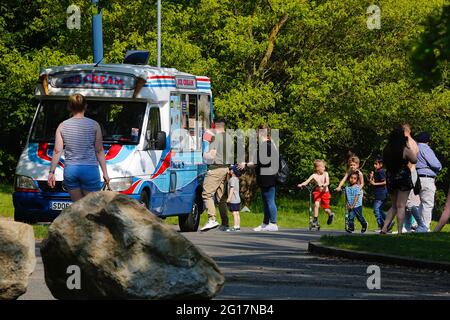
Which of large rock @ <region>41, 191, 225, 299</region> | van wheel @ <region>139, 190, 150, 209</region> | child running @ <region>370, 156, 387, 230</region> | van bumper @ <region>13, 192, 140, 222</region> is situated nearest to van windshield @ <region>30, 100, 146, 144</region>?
van wheel @ <region>139, 190, 150, 209</region>

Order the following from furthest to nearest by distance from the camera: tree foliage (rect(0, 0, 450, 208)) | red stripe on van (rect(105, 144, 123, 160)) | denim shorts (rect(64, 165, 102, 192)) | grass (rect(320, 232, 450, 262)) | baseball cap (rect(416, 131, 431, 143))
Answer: tree foliage (rect(0, 0, 450, 208))
baseball cap (rect(416, 131, 431, 143))
red stripe on van (rect(105, 144, 123, 160))
grass (rect(320, 232, 450, 262))
denim shorts (rect(64, 165, 102, 192))

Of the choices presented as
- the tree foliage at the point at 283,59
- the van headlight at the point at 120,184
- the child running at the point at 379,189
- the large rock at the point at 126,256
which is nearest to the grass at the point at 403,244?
the van headlight at the point at 120,184

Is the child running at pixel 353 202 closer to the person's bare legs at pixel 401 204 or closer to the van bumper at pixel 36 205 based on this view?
the person's bare legs at pixel 401 204

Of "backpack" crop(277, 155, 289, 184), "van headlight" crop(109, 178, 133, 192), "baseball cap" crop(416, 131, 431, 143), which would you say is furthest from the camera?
"backpack" crop(277, 155, 289, 184)

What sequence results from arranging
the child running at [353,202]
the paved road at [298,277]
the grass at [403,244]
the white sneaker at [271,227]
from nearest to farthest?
the paved road at [298,277] → the grass at [403,244] → the white sneaker at [271,227] → the child running at [353,202]

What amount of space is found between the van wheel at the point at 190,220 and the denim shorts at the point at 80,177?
870cm

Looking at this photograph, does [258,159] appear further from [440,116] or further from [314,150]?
[440,116]

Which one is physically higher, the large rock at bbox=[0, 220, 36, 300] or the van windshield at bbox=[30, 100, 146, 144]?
the van windshield at bbox=[30, 100, 146, 144]

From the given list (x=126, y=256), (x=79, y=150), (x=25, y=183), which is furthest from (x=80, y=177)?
(x=25, y=183)

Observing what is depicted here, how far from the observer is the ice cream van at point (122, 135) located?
21.4 m

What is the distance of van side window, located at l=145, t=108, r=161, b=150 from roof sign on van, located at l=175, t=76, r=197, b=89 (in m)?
1.03

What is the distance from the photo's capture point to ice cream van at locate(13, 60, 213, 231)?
2139 centimetres

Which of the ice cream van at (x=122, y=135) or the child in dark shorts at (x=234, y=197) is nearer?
the ice cream van at (x=122, y=135)

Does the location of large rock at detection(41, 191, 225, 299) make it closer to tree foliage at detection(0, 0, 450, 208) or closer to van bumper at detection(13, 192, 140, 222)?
van bumper at detection(13, 192, 140, 222)
